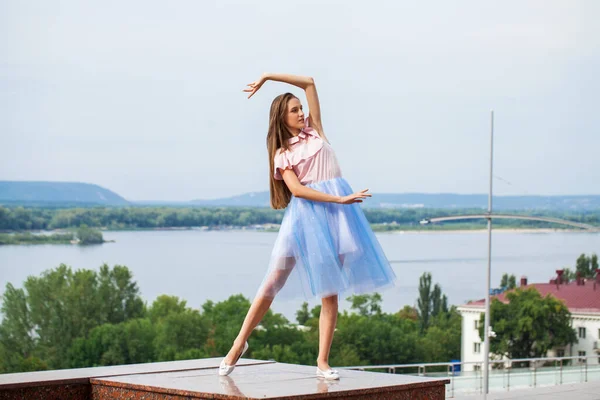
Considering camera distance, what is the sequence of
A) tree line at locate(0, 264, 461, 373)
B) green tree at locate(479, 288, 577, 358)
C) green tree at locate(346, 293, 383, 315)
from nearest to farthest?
1. tree line at locate(0, 264, 461, 373)
2. green tree at locate(479, 288, 577, 358)
3. green tree at locate(346, 293, 383, 315)

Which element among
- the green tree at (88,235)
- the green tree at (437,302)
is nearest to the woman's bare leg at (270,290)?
the green tree at (437,302)

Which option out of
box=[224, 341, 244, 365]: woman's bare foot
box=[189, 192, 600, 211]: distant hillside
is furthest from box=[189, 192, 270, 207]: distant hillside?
box=[224, 341, 244, 365]: woman's bare foot

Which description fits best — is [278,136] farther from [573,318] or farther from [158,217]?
[158,217]

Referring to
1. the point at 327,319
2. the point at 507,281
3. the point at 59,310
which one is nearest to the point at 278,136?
the point at 327,319

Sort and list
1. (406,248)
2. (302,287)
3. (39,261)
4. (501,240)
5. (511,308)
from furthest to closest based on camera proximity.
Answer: (501,240)
(406,248)
(39,261)
(511,308)
(302,287)

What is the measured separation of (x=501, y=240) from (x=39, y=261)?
60.5 metres

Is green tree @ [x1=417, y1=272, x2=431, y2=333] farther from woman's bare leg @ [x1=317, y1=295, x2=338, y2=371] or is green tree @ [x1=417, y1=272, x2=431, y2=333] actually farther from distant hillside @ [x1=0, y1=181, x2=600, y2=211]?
woman's bare leg @ [x1=317, y1=295, x2=338, y2=371]

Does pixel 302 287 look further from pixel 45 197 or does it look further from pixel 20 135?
pixel 20 135

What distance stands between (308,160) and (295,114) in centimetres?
29

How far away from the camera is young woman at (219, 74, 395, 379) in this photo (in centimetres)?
566

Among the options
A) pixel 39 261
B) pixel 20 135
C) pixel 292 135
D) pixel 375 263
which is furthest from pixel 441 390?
pixel 20 135

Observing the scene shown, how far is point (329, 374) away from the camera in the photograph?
5.81 m

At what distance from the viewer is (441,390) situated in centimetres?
602

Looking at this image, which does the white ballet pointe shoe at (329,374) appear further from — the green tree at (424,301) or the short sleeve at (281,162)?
the green tree at (424,301)
